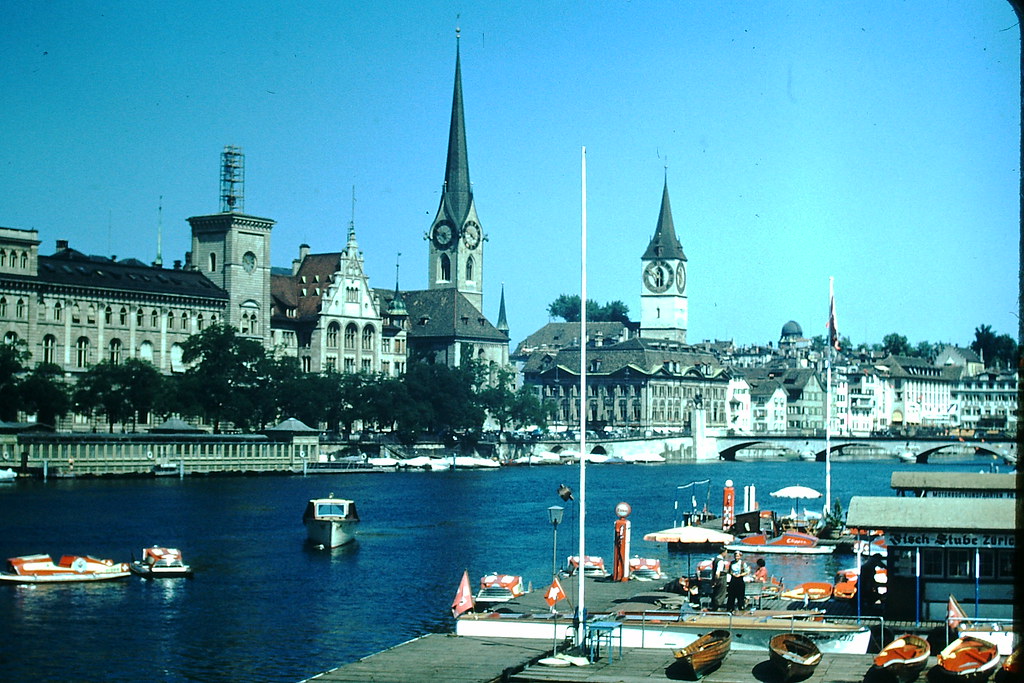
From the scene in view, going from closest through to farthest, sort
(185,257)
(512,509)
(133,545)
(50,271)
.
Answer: (133,545)
(512,509)
(50,271)
(185,257)

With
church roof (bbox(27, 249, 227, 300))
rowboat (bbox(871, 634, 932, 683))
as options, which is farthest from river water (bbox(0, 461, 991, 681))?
church roof (bbox(27, 249, 227, 300))

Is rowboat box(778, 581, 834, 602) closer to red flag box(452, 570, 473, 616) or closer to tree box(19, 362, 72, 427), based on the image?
red flag box(452, 570, 473, 616)

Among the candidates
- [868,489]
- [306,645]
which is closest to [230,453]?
[868,489]

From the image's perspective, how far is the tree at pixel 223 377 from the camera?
437 feet

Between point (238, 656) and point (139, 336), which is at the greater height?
point (139, 336)

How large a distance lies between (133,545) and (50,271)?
7846cm

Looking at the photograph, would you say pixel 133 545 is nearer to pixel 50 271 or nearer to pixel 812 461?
pixel 50 271

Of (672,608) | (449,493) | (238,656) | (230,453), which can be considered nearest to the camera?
(672,608)

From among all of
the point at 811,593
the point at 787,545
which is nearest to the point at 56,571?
the point at 811,593

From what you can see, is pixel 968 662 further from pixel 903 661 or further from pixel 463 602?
pixel 463 602

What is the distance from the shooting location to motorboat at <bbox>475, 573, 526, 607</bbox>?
152 feet

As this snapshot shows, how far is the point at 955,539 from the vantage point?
3278 centimetres

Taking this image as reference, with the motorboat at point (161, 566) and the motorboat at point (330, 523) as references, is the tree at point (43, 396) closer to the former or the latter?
the motorboat at point (330, 523)

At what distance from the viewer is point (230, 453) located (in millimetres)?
123750
